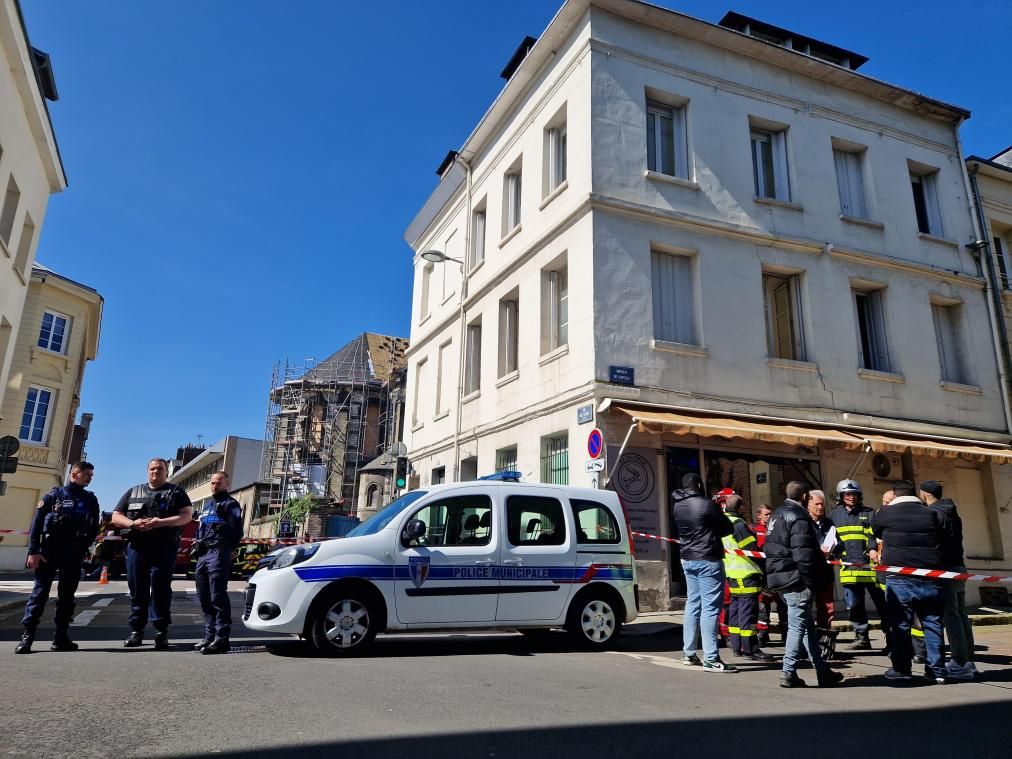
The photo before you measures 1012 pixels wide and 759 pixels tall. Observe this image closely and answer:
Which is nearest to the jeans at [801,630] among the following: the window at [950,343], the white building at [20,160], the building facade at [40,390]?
the window at [950,343]

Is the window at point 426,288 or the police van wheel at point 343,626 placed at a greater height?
the window at point 426,288

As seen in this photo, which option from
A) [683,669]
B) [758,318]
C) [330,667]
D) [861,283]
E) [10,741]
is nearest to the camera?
[10,741]

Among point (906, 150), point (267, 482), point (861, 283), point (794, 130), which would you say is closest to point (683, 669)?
point (861, 283)

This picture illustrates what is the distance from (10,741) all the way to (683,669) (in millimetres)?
5540

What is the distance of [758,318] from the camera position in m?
13.9

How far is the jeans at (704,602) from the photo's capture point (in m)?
6.93

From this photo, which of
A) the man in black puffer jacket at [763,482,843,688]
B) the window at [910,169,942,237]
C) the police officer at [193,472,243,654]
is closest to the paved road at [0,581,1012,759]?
the man in black puffer jacket at [763,482,843,688]

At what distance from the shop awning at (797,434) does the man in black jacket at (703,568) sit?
4054 millimetres

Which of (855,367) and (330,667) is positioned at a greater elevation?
(855,367)

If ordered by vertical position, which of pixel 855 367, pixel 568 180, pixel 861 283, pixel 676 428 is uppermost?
pixel 568 180

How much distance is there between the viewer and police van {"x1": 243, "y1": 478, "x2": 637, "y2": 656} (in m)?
6.88

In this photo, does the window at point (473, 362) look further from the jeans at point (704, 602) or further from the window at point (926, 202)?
the window at point (926, 202)

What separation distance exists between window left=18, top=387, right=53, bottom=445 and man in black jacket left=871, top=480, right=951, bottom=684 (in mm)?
30522

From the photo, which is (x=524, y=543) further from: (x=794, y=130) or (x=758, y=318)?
(x=794, y=130)
